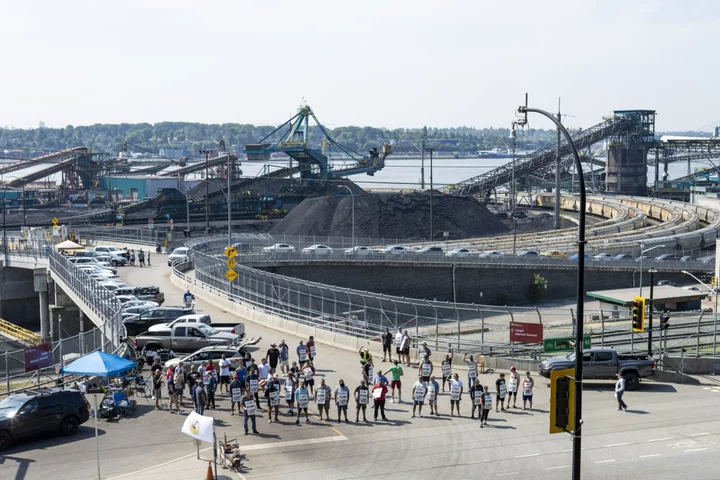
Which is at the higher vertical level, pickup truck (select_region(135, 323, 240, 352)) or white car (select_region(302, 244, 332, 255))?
pickup truck (select_region(135, 323, 240, 352))

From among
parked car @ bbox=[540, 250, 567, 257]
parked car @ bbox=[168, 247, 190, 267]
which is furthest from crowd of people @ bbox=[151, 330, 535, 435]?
parked car @ bbox=[540, 250, 567, 257]

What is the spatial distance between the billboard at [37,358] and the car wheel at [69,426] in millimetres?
4465

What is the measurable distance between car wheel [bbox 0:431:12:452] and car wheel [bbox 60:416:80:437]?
132cm

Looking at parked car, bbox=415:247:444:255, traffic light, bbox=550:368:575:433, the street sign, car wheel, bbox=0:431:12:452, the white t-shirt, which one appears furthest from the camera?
parked car, bbox=415:247:444:255

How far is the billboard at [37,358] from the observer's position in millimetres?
26672

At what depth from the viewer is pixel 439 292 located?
6694 centimetres

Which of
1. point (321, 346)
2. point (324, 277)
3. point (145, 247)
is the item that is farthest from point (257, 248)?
point (321, 346)

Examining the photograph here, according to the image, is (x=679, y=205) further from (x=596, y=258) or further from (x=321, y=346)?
(x=321, y=346)

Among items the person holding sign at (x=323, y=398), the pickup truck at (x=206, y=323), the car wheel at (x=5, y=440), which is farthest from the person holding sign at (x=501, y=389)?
the pickup truck at (x=206, y=323)

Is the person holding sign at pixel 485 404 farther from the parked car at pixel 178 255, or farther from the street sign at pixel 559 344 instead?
the parked car at pixel 178 255

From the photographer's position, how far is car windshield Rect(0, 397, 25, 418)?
864 inches

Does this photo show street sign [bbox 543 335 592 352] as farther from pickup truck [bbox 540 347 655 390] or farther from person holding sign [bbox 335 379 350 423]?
person holding sign [bbox 335 379 350 423]

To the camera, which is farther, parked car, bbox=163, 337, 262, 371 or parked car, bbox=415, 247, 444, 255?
parked car, bbox=415, 247, 444, 255

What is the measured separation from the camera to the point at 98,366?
23922 mm
